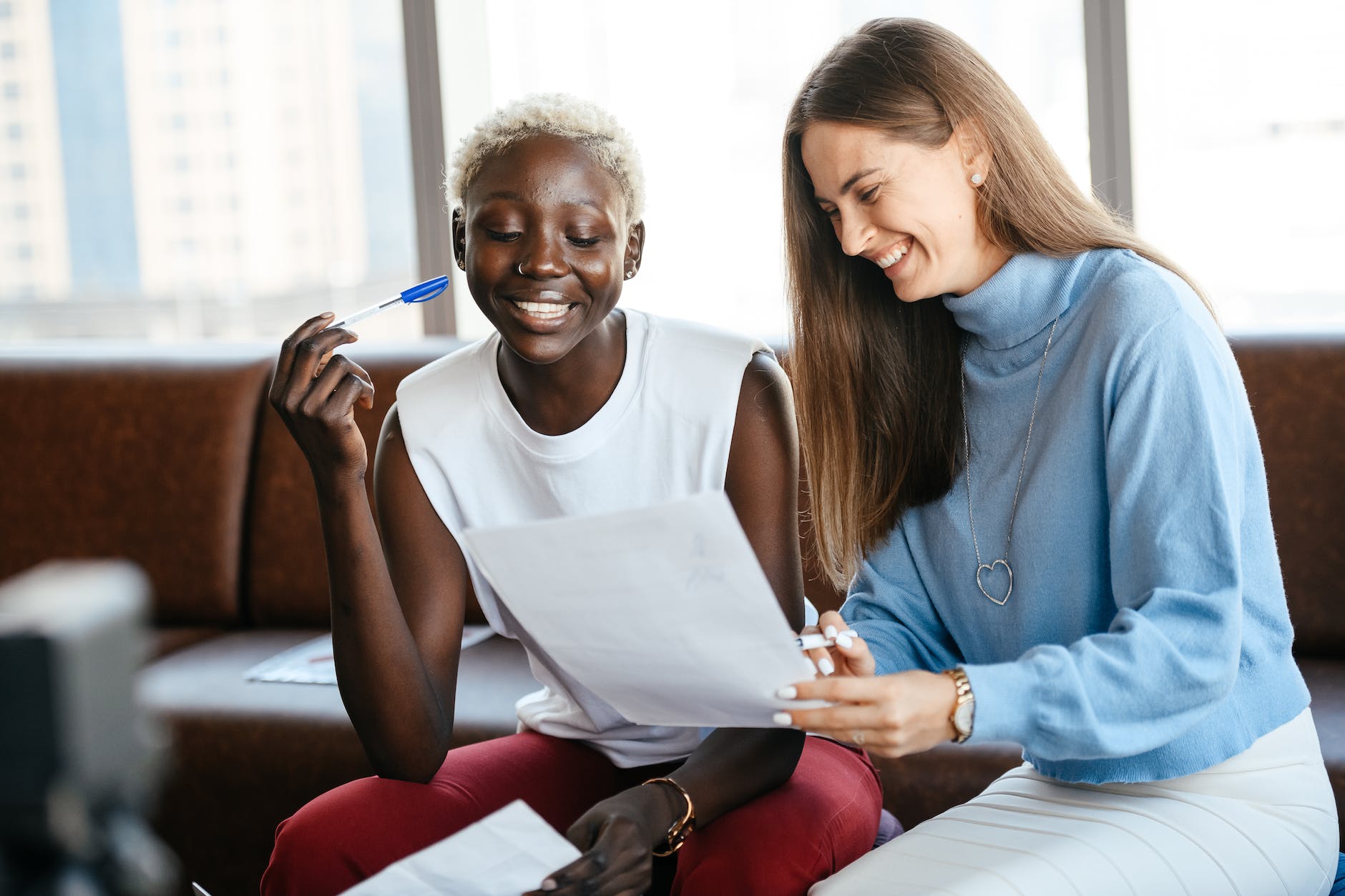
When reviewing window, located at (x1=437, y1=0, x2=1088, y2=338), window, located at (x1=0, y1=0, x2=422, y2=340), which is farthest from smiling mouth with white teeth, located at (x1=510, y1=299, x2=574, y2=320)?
window, located at (x1=0, y1=0, x2=422, y2=340)

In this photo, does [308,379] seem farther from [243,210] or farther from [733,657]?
[243,210]

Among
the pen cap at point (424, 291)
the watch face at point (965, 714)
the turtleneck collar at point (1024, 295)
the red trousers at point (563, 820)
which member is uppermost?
the pen cap at point (424, 291)

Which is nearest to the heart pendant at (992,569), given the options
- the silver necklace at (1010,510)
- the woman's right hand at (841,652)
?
the silver necklace at (1010,510)

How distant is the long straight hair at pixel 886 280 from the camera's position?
4.10 feet

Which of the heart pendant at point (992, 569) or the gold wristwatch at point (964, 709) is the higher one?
the heart pendant at point (992, 569)

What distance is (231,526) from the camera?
8.18ft

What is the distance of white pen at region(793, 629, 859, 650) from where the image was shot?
3.70 feet

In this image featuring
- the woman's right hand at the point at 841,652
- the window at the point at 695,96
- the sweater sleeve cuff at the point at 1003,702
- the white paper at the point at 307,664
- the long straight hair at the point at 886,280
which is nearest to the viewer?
the sweater sleeve cuff at the point at 1003,702

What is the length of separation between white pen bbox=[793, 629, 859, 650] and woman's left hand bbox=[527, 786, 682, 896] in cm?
21

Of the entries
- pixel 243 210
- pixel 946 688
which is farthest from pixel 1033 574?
pixel 243 210

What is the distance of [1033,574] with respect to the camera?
1.25 metres

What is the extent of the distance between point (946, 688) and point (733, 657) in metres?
0.19

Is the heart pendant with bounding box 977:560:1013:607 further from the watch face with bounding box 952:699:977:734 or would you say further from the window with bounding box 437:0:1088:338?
the window with bounding box 437:0:1088:338

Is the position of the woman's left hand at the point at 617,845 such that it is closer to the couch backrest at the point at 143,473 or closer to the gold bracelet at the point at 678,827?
the gold bracelet at the point at 678,827
